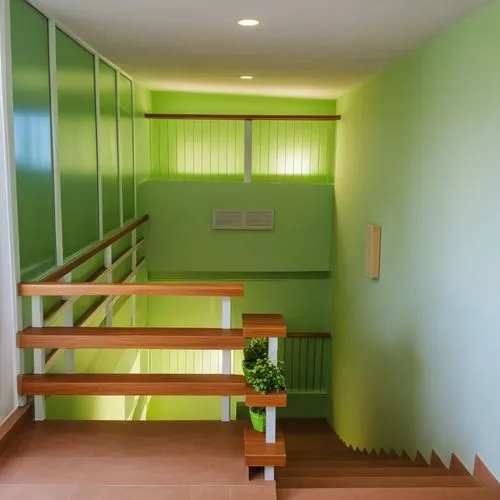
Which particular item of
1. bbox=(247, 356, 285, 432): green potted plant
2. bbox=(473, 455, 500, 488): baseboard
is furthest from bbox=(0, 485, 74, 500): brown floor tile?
bbox=(473, 455, 500, 488): baseboard

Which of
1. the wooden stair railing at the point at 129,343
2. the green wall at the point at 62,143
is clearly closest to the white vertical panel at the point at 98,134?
the green wall at the point at 62,143

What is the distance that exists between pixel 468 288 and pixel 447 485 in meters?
1.10

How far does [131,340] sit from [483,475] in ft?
6.85

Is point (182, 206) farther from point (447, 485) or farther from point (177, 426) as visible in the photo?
point (447, 485)

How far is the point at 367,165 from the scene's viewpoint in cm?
573

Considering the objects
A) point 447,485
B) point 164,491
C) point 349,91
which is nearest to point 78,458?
point 164,491

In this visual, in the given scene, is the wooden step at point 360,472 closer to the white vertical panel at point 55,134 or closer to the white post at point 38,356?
the white post at point 38,356

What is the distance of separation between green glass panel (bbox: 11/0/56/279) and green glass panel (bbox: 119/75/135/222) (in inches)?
87.2

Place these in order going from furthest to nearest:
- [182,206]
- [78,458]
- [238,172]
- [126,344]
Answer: [238,172]
[182,206]
[126,344]
[78,458]

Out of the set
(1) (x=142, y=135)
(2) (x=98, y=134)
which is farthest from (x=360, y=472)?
(1) (x=142, y=135)

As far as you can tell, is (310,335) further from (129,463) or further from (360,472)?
(129,463)

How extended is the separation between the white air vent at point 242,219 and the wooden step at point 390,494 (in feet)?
15.7

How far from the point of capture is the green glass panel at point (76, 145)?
391 centimetres

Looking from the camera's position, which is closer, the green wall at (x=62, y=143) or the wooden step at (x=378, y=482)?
the wooden step at (x=378, y=482)
